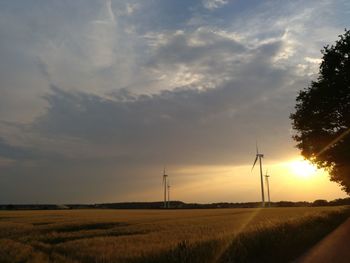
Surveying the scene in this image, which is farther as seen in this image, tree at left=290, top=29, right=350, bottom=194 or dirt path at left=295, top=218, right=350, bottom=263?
tree at left=290, top=29, right=350, bottom=194

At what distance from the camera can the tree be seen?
38406mm

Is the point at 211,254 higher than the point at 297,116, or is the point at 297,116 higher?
the point at 297,116

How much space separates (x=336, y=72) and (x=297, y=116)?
5.53 m

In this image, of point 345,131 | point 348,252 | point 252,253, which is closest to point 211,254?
point 252,253

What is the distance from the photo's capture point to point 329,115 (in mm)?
40562

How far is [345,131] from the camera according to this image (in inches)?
1535

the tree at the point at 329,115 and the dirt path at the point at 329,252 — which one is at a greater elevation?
the tree at the point at 329,115

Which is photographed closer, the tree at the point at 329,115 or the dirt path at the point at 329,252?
the dirt path at the point at 329,252

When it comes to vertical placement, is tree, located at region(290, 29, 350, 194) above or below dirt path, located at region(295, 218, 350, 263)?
above

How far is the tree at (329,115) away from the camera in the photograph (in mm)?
38406

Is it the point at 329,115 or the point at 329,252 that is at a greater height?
the point at 329,115

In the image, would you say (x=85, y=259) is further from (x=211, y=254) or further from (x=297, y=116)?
(x=297, y=116)

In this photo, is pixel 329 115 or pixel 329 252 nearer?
pixel 329 252

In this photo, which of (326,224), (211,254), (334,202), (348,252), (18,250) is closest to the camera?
(211,254)
